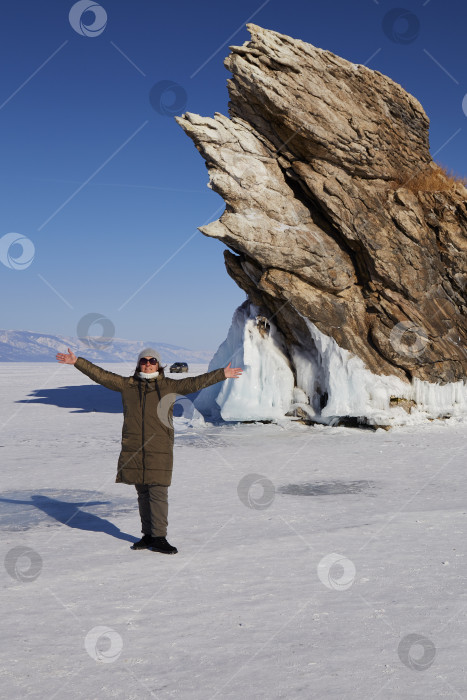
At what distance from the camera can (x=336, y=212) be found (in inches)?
667

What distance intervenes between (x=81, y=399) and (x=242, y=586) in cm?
2075

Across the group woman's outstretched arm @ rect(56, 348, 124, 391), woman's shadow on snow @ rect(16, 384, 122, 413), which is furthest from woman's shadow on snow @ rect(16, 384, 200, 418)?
woman's outstretched arm @ rect(56, 348, 124, 391)

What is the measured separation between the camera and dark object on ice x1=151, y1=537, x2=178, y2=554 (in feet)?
20.4

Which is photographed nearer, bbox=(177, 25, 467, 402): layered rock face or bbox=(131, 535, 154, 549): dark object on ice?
bbox=(131, 535, 154, 549): dark object on ice

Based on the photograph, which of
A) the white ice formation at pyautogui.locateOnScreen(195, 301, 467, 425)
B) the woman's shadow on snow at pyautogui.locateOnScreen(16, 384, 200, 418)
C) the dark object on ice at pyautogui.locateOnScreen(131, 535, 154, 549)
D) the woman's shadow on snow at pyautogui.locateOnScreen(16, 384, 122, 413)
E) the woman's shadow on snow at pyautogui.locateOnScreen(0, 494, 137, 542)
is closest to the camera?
the dark object on ice at pyautogui.locateOnScreen(131, 535, 154, 549)

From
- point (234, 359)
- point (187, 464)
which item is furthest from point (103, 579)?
point (234, 359)

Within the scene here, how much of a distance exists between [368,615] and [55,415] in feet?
55.3

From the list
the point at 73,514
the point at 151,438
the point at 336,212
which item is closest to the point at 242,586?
the point at 151,438

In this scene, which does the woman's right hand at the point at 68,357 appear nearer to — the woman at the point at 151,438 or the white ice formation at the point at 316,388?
the woman at the point at 151,438

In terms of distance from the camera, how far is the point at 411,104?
18625mm

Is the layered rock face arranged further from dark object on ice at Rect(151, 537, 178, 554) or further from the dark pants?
dark object on ice at Rect(151, 537, 178, 554)

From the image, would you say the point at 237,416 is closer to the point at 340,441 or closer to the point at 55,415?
the point at 340,441

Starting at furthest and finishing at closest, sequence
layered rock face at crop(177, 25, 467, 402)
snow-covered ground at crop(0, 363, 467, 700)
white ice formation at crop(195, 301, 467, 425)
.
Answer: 1. white ice formation at crop(195, 301, 467, 425)
2. layered rock face at crop(177, 25, 467, 402)
3. snow-covered ground at crop(0, 363, 467, 700)

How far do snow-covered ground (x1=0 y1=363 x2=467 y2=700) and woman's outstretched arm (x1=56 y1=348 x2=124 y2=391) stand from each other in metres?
1.70
